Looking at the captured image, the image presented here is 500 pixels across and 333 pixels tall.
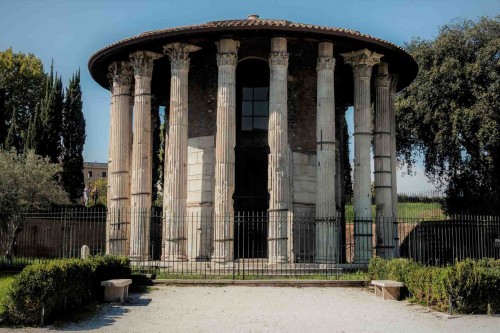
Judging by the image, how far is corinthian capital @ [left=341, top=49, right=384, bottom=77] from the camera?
2228cm

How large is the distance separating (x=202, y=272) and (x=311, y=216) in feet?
16.4

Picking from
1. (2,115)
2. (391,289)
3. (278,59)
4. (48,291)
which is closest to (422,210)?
(278,59)

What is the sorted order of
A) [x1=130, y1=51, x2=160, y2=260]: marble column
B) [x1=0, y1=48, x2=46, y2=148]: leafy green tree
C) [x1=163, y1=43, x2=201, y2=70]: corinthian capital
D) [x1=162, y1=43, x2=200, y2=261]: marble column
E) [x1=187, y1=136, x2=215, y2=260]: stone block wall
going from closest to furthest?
[x1=162, y1=43, x2=200, y2=261]: marble column < [x1=130, y1=51, x2=160, y2=260]: marble column < [x1=163, y1=43, x2=201, y2=70]: corinthian capital < [x1=187, y1=136, x2=215, y2=260]: stone block wall < [x1=0, y1=48, x2=46, y2=148]: leafy green tree

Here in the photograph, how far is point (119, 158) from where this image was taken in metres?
23.0

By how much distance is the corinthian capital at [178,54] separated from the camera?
21609mm

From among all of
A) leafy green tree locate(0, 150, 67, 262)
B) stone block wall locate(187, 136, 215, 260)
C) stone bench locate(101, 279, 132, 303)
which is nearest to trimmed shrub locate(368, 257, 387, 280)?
stone block wall locate(187, 136, 215, 260)

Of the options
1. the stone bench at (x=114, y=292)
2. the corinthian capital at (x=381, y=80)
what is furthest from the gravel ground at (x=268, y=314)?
the corinthian capital at (x=381, y=80)

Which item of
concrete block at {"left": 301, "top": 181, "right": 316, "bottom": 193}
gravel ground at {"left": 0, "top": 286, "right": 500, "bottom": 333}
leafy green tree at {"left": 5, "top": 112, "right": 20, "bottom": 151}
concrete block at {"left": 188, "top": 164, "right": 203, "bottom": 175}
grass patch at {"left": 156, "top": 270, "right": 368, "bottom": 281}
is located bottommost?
gravel ground at {"left": 0, "top": 286, "right": 500, "bottom": 333}

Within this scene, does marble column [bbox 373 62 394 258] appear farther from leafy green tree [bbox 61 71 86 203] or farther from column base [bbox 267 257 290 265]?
leafy green tree [bbox 61 71 86 203]

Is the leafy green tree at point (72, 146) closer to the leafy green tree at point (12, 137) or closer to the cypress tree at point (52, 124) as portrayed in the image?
the cypress tree at point (52, 124)

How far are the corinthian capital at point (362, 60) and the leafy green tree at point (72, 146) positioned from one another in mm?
21046

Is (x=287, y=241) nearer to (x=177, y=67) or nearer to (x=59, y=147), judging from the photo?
(x=177, y=67)

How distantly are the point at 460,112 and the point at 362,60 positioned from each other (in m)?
8.96

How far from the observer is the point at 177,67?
21.6 meters
